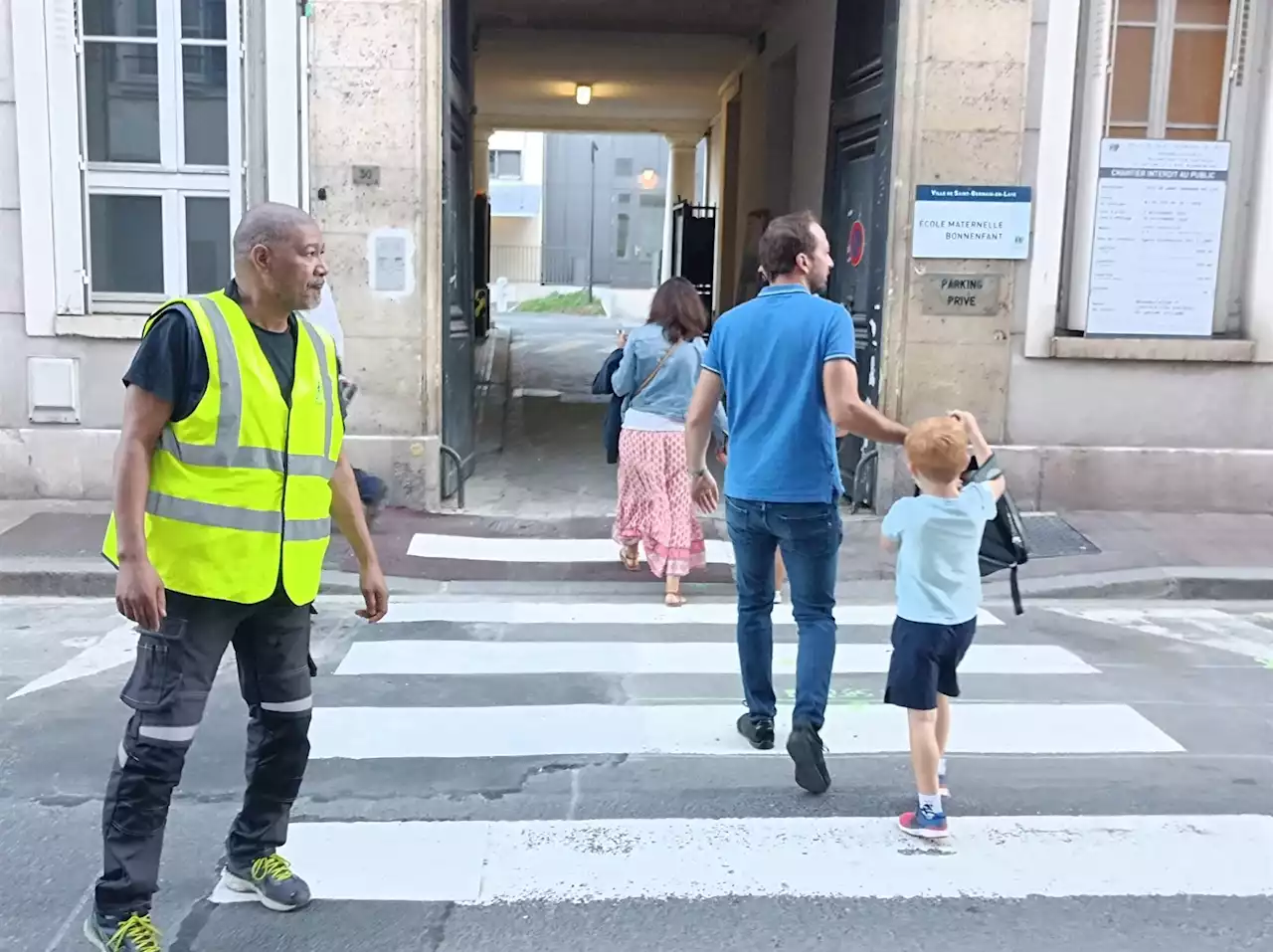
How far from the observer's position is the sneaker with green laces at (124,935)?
10.3ft

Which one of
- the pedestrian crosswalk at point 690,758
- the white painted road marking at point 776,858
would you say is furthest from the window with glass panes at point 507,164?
the white painted road marking at point 776,858

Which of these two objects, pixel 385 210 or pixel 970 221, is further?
pixel 970 221

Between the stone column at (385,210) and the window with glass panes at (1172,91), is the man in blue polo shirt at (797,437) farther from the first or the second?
the window with glass panes at (1172,91)

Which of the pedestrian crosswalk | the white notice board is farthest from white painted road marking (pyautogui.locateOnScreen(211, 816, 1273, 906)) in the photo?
the white notice board

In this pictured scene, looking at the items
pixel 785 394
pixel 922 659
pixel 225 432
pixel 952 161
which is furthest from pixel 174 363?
pixel 952 161

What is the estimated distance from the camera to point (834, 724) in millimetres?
5105

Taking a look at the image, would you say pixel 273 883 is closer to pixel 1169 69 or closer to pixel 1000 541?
pixel 1000 541

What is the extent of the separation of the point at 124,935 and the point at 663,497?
455 cm

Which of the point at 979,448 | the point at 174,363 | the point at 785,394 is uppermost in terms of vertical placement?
the point at 174,363

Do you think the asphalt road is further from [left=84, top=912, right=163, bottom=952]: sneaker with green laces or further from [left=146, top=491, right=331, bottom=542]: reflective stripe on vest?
[left=146, top=491, right=331, bottom=542]: reflective stripe on vest

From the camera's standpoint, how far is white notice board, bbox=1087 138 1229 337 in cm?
915

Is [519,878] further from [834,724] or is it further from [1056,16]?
[1056,16]

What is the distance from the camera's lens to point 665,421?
7301mm

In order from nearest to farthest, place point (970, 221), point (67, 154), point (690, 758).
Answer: point (690, 758)
point (67, 154)
point (970, 221)
